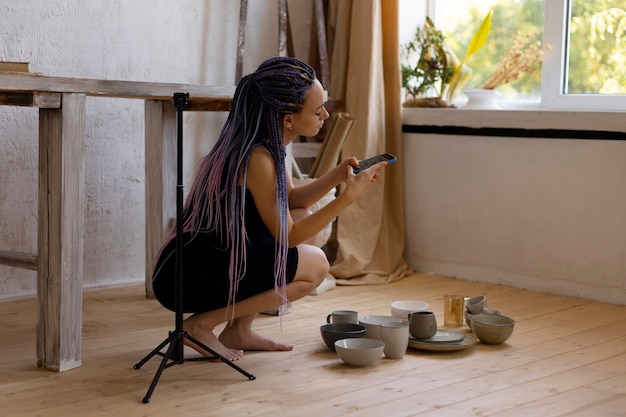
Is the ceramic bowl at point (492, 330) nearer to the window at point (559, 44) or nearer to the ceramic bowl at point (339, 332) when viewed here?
the ceramic bowl at point (339, 332)

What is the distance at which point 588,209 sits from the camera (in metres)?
3.48

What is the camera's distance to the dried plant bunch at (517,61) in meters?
3.93

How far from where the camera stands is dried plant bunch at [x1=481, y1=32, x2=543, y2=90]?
393 centimetres

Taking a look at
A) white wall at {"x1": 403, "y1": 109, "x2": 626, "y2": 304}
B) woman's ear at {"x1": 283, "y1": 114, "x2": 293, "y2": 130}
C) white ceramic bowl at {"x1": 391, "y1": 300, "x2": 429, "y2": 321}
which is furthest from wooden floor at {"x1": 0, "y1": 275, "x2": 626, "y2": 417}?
woman's ear at {"x1": 283, "y1": 114, "x2": 293, "y2": 130}

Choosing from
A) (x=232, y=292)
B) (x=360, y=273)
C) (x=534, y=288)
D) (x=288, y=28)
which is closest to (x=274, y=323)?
(x=232, y=292)

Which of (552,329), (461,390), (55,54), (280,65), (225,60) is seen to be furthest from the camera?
(225,60)

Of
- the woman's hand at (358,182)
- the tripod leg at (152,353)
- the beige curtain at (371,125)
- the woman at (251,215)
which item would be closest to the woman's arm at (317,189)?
the woman at (251,215)

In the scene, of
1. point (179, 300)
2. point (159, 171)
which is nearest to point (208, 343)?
point (179, 300)

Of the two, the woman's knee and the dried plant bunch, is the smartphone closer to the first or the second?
the woman's knee

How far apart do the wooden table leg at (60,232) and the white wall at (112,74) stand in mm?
987

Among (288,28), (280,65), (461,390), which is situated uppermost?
(288,28)

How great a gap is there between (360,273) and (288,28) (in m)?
1.22

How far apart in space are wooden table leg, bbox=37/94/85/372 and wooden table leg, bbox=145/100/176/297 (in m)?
0.92

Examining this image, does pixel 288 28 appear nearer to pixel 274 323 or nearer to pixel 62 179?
pixel 274 323
